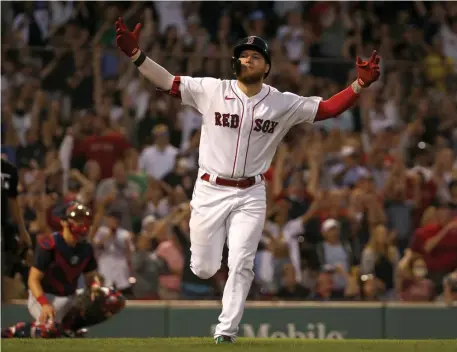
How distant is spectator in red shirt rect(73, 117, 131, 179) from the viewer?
1762 cm

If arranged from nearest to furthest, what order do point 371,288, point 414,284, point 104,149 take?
point 371,288
point 414,284
point 104,149

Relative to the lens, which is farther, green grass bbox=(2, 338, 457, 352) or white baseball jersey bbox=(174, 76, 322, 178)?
white baseball jersey bbox=(174, 76, 322, 178)

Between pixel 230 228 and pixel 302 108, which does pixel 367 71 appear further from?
pixel 230 228

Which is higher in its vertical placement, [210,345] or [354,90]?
[354,90]

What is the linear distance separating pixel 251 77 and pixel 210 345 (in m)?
2.05

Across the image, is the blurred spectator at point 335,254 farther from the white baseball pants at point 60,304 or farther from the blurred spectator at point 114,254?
the white baseball pants at point 60,304

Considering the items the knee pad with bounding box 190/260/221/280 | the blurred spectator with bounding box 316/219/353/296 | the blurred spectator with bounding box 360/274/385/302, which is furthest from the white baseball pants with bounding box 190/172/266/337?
the blurred spectator with bounding box 360/274/385/302

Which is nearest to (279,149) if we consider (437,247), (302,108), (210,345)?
(437,247)

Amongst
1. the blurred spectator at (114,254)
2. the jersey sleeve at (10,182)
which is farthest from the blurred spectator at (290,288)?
the jersey sleeve at (10,182)

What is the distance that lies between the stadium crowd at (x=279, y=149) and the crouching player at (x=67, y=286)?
2.06 meters

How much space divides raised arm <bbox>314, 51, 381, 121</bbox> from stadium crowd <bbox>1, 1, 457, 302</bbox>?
5563 millimetres

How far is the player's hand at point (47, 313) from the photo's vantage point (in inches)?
471

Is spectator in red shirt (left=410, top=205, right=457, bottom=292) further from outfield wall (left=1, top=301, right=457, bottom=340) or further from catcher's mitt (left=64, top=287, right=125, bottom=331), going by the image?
catcher's mitt (left=64, top=287, right=125, bottom=331)

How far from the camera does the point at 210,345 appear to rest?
31.8 ft
